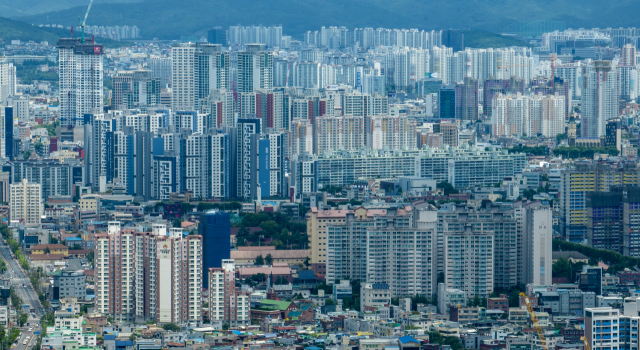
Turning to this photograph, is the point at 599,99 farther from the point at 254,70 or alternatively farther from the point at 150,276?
the point at 150,276

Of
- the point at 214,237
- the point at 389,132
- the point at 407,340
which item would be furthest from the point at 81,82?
the point at 407,340

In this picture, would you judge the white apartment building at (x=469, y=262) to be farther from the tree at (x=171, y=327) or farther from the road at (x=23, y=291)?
the road at (x=23, y=291)

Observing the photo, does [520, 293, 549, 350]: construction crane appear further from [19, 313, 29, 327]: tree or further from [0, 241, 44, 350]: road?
[19, 313, 29, 327]: tree

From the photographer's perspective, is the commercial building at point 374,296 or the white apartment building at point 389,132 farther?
the white apartment building at point 389,132

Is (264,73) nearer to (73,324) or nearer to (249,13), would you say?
(73,324)

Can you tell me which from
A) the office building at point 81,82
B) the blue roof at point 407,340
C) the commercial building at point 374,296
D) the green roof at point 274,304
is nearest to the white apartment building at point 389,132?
the office building at point 81,82

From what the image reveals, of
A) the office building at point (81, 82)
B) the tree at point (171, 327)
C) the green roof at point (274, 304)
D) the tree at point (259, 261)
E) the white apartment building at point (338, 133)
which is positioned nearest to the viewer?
the tree at point (171, 327)
